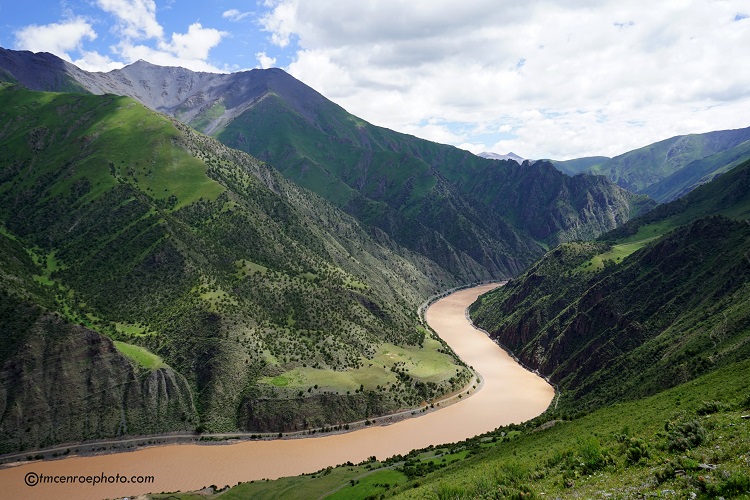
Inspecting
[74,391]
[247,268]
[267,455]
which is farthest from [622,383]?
[74,391]

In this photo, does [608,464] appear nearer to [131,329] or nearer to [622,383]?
[622,383]

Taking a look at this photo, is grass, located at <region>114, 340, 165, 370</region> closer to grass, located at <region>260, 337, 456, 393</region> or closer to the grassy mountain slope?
the grassy mountain slope

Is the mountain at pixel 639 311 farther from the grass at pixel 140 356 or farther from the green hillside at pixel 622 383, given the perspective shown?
the grass at pixel 140 356

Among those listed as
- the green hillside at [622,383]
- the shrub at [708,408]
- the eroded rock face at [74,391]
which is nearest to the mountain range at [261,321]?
the eroded rock face at [74,391]

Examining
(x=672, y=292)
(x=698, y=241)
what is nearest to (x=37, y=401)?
(x=672, y=292)

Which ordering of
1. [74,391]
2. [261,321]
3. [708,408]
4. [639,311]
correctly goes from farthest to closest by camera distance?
[261,321] < [639,311] < [74,391] < [708,408]

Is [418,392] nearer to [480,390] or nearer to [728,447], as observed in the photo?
[480,390]
